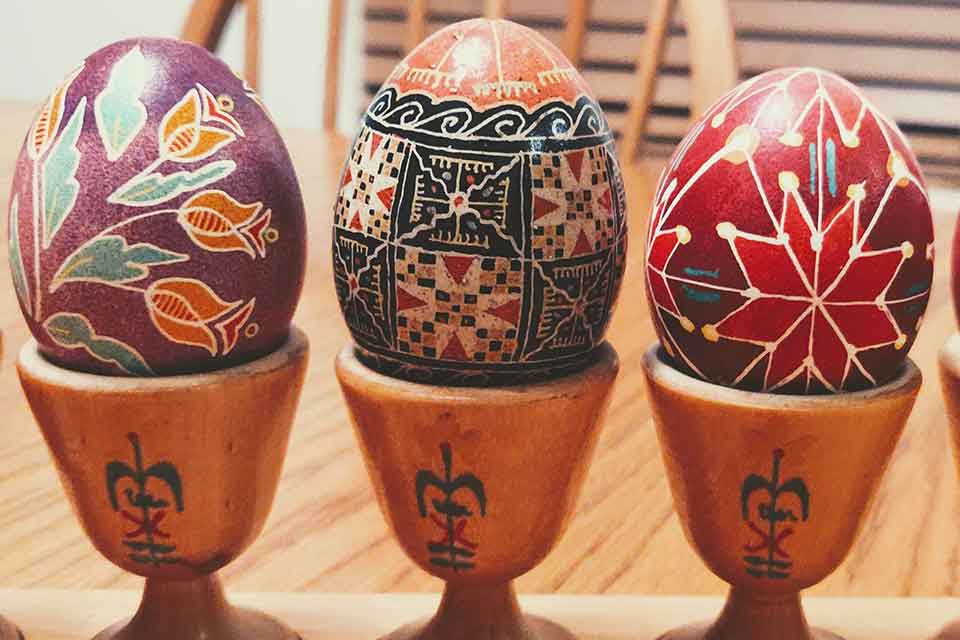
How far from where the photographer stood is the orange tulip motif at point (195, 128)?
475mm

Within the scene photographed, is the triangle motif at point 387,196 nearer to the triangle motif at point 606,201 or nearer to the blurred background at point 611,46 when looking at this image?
the triangle motif at point 606,201

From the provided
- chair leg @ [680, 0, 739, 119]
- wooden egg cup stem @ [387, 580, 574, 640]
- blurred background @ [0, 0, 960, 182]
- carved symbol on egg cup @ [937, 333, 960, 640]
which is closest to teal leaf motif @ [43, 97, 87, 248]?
wooden egg cup stem @ [387, 580, 574, 640]

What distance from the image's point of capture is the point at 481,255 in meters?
0.47

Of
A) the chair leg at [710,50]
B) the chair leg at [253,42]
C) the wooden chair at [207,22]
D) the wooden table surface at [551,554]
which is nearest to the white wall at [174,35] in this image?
the chair leg at [253,42]

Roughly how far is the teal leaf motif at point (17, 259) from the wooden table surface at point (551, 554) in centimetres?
16

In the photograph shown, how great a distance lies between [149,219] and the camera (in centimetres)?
47

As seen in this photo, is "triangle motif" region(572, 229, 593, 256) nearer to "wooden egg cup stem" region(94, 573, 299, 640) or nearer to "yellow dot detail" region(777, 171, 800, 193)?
"yellow dot detail" region(777, 171, 800, 193)

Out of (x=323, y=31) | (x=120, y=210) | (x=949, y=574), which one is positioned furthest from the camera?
(x=323, y=31)

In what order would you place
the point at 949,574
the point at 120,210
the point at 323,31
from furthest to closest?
the point at 323,31 → the point at 949,574 → the point at 120,210

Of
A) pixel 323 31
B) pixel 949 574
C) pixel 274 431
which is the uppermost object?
pixel 274 431

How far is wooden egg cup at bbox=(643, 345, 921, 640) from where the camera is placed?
0.47 metres

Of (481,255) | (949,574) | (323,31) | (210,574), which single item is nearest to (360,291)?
(481,255)

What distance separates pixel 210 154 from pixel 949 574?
411mm

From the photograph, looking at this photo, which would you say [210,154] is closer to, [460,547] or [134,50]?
[134,50]
